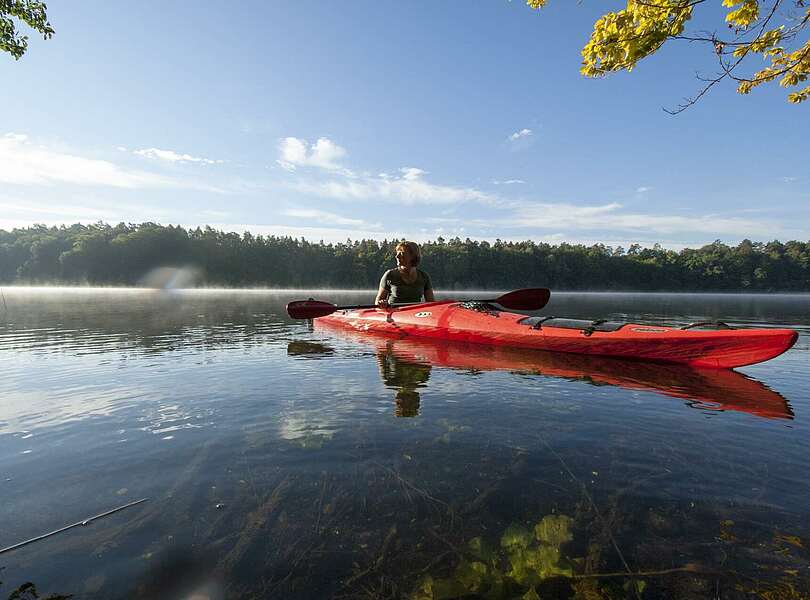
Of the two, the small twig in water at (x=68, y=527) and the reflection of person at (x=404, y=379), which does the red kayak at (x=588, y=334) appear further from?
the small twig in water at (x=68, y=527)

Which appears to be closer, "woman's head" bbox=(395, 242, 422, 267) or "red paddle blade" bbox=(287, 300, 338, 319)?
"woman's head" bbox=(395, 242, 422, 267)

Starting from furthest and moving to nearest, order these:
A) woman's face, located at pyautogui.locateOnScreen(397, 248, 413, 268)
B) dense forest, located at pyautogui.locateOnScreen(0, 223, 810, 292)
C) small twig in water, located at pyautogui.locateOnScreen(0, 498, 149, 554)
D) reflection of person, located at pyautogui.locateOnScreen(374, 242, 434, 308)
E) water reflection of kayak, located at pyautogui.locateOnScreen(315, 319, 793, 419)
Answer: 1. dense forest, located at pyautogui.locateOnScreen(0, 223, 810, 292)
2. reflection of person, located at pyautogui.locateOnScreen(374, 242, 434, 308)
3. woman's face, located at pyautogui.locateOnScreen(397, 248, 413, 268)
4. water reflection of kayak, located at pyautogui.locateOnScreen(315, 319, 793, 419)
5. small twig in water, located at pyautogui.locateOnScreen(0, 498, 149, 554)

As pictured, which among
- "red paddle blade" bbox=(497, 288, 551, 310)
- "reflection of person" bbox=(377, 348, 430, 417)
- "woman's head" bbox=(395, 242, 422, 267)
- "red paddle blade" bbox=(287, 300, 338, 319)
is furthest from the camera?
"red paddle blade" bbox=(287, 300, 338, 319)

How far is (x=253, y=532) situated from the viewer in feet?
8.95

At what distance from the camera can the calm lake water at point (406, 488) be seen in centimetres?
234

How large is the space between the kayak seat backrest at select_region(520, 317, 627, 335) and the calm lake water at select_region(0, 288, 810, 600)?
7.59ft

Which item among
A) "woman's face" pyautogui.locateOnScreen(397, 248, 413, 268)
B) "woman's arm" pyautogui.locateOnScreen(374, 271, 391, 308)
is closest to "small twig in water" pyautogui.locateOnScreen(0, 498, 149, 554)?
"woman's face" pyautogui.locateOnScreen(397, 248, 413, 268)

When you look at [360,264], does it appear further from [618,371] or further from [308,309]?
[618,371]

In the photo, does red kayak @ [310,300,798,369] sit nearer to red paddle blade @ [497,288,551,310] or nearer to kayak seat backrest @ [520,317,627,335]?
kayak seat backrest @ [520,317,627,335]

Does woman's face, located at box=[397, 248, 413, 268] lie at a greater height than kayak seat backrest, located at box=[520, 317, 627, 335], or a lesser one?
greater

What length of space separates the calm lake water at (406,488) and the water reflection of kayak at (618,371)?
0.08m

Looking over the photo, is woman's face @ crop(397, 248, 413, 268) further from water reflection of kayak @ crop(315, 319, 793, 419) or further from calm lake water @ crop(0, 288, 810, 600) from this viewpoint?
calm lake water @ crop(0, 288, 810, 600)

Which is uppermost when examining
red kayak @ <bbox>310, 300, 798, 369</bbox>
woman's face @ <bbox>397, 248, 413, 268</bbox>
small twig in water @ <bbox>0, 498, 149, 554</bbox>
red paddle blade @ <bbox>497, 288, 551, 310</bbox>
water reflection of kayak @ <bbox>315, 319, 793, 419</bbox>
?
woman's face @ <bbox>397, 248, 413, 268</bbox>

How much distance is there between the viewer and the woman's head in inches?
445
